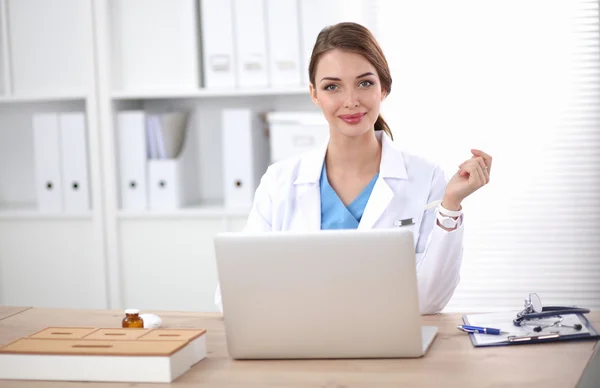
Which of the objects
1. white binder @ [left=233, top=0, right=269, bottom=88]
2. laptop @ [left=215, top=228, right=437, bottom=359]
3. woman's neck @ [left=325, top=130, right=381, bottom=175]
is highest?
white binder @ [left=233, top=0, right=269, bottom=88]

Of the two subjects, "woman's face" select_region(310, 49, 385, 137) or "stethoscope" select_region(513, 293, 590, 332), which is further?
"woman's face" select_region(310, 49, 385, 137)

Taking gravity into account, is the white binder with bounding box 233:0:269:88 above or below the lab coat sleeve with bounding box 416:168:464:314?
above

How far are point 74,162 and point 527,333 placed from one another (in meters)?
2.19

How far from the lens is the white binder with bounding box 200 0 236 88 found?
10.7ft

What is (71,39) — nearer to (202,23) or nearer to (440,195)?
(202,23)

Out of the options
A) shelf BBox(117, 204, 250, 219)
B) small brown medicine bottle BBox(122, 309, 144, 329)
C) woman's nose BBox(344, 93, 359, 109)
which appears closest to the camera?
small brown medicine bottle BBox(122, 309, 144, 329)

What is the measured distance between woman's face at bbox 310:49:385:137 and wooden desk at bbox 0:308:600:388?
2.34 feet

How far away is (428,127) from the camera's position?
3.61 m

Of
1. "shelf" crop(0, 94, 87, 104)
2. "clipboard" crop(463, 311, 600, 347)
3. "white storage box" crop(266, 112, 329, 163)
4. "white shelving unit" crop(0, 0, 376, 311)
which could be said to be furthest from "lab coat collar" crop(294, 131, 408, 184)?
"shelf" crop(0, 94, 87, 104)

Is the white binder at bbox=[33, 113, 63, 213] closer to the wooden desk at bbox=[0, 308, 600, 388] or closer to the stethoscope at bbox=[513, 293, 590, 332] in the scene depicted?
the wooden desk at bbox=[0, 308, 600, 388]

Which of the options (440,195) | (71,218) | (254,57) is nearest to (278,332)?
(440,195)

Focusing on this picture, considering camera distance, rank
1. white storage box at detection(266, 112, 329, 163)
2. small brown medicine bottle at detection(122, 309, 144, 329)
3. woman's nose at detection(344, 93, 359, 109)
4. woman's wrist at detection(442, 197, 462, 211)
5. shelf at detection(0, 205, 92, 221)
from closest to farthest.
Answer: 1. small brown medicine bottle at detection(122, 309, 144, 329)
2. woman's wrist at detection(442, 197, 462, 211)
3. woman's nose at detection(344, 93, 359, 109)
4. white storage box at detection(266, 112, 329, 163)
5. shelf at detection(0, 205, 92, 221)

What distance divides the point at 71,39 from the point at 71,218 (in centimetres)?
71

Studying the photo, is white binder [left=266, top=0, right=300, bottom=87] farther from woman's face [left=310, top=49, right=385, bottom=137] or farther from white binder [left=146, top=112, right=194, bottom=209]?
woman's face [left=310, top=49, right=385, bottom=137]
